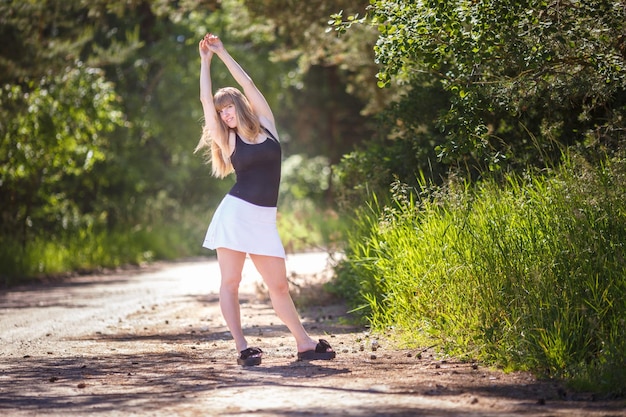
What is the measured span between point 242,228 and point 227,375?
113 centimetres

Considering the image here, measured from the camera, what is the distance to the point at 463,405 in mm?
5988

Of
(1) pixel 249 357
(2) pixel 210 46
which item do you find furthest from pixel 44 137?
(1) pixel 249 357

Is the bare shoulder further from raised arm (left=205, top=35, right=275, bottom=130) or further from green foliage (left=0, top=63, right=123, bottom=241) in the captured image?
green foliage (left=0, top=63, right=123, bottom=241)

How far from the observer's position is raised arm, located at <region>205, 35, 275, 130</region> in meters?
7.98

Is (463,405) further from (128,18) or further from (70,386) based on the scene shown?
(128,18)

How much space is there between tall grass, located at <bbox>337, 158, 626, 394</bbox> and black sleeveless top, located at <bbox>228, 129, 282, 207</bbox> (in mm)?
1577

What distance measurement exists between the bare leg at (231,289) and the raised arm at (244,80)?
3.73ft

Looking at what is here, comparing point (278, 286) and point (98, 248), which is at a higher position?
point (98, 248)

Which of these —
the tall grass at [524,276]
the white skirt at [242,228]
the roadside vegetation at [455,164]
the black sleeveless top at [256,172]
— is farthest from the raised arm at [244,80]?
the tall grass at [524,276]

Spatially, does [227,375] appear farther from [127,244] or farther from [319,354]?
[127,244]

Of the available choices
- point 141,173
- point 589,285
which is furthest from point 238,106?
point 141,173

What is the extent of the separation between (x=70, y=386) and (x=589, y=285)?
376 cm

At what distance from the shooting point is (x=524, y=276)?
24.6 feet

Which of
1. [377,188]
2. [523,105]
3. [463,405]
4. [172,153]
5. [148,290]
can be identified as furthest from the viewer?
[172,153]
